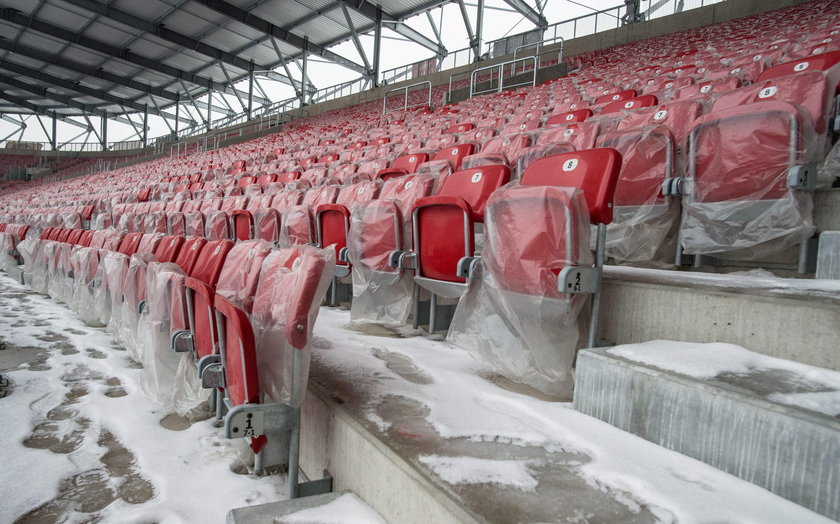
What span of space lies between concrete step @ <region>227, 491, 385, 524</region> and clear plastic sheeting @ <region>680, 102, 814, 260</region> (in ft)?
4.41

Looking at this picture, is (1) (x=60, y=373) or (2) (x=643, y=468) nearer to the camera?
(2) (x=643, y=468)

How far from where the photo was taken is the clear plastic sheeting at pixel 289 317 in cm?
92

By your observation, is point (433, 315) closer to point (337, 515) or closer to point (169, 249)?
point (337, 515)

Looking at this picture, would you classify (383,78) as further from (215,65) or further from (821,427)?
(821,427)

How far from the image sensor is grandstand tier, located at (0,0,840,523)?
2.30 ft

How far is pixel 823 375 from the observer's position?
0.82 m

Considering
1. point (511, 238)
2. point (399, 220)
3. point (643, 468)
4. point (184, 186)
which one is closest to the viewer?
point (643, 468)

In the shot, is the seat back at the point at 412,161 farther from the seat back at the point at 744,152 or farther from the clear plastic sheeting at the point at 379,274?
the seat back at the point at 744,152

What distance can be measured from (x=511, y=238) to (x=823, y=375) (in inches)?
27.1

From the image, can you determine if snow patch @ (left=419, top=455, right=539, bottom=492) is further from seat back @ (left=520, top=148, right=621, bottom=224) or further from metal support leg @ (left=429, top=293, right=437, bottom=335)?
metal support leg @ (left=429, top=293, right=437, bottom=335)

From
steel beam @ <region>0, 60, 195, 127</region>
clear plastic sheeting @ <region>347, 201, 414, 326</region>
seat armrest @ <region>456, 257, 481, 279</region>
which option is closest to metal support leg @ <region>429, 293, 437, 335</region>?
clear plastic sheeting @ <region>347, 201, 414, 326</region>

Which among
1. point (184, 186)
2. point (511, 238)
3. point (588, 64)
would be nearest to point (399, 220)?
point (511, 238)

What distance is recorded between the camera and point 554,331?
113 centimetres

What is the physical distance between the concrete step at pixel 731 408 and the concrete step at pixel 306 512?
1.63 ft
